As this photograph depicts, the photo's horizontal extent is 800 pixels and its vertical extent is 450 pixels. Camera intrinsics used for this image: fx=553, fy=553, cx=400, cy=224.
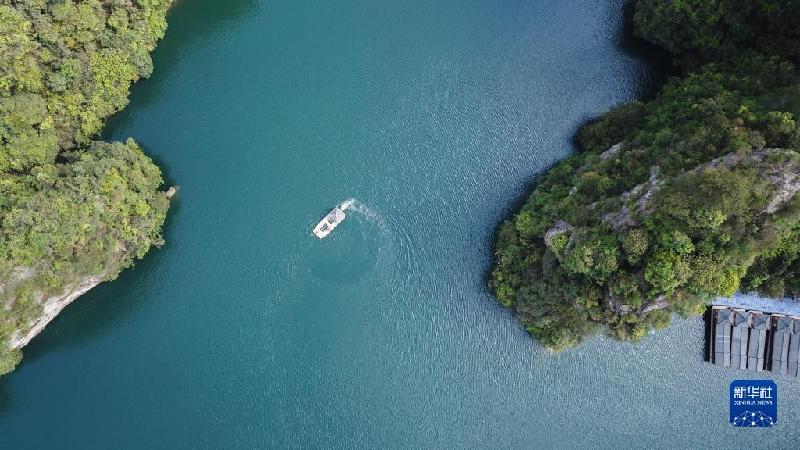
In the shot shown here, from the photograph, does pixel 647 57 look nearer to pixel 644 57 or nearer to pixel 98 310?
pixel 644 57

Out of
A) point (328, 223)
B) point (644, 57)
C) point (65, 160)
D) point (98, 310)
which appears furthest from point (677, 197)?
point (65, 160)

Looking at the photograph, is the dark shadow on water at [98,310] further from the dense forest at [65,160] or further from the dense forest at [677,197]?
the dense forest at [677,197]

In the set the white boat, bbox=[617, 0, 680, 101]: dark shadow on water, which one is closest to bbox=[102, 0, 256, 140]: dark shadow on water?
the white boat

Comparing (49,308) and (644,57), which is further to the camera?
(644,57)

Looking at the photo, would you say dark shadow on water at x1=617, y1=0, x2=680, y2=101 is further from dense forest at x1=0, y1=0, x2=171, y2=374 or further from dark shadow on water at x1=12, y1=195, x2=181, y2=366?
dark shadow on water at x1=12, y1=195, x2=181, y2=366

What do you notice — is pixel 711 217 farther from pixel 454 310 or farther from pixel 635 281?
pixel 454 310
